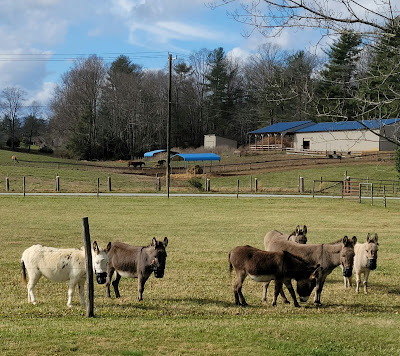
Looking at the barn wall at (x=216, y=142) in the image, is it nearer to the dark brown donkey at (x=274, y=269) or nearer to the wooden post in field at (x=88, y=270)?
the dark brown donkey at (x=274, y=269)

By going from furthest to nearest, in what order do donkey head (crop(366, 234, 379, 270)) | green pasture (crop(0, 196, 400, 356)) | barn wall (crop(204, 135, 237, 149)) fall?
barn wall (crop(204, 135, 237, 149)) → donkey head (crop(366, 234, 379, 270)) → green pasture (crop(0, 196, 400, 356))

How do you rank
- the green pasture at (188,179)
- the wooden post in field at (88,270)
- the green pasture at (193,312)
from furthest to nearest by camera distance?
the green pasture at (188,179) → the wooden post in field at (88,270) → the green pasture at (193,312)

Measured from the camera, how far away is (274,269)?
34.3 feet

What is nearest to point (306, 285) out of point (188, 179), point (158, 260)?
point (158, 260)

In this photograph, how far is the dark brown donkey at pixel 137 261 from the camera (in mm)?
10320

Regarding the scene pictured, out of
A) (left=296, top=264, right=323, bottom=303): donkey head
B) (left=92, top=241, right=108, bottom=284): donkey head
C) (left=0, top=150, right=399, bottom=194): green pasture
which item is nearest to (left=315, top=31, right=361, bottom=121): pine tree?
(left=296, top=264, right=323, bottom=303): donkey head

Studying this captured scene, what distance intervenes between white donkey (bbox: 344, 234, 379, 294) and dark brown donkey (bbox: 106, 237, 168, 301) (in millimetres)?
4616

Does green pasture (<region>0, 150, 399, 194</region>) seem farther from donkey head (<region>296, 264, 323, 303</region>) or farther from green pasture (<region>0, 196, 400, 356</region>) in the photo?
donkey head (<region>296, 264, 323, 303</region>)

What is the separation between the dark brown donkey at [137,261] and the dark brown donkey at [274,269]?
1.59m

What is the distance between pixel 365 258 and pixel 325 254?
142cm

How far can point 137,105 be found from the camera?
11250 centimetres

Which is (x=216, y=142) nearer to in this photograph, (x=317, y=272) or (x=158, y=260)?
(x=317, y=272)

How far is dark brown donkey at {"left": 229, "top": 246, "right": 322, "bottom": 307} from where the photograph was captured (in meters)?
10.5

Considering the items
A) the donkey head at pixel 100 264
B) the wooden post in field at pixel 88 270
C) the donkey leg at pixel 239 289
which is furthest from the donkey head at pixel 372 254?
the wooden post in field at pixel 88 270
